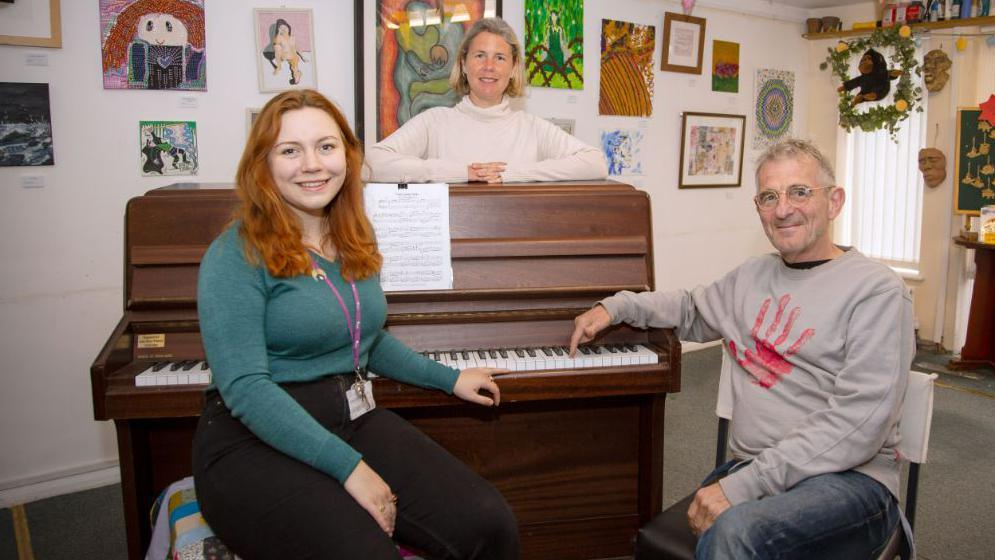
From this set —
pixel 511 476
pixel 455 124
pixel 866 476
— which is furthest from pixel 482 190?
pixel 866 476

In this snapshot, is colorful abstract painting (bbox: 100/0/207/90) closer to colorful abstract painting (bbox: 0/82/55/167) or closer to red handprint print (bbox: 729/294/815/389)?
colorful abstract painting (bbox: 0/82/55/167)

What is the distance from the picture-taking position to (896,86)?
5.51 m

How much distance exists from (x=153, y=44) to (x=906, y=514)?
10.7 ft

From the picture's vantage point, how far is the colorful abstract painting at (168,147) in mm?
3316

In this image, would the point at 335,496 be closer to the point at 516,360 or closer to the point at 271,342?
the point at 271,342

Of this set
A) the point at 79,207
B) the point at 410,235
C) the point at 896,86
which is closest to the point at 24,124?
the point at 79,207

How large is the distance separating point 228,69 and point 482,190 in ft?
5.68

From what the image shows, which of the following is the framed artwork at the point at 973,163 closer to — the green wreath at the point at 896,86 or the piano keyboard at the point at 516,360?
the green wreath at the point at 896,86

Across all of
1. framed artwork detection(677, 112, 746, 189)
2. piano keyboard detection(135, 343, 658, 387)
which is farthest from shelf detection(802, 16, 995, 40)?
piano keyboard detection(135, 343, 658, 387)

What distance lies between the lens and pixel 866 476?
1.72 meters

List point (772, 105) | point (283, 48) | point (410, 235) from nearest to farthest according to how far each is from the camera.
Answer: point (410, 235), point (283, 48), point (772, 105)

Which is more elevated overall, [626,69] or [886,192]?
[626,69]

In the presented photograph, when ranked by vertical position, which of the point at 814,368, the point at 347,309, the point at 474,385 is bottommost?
the point at 474,385

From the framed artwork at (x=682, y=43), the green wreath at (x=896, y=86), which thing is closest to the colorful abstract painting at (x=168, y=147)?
the framed artwork at (x=682, y=43)
